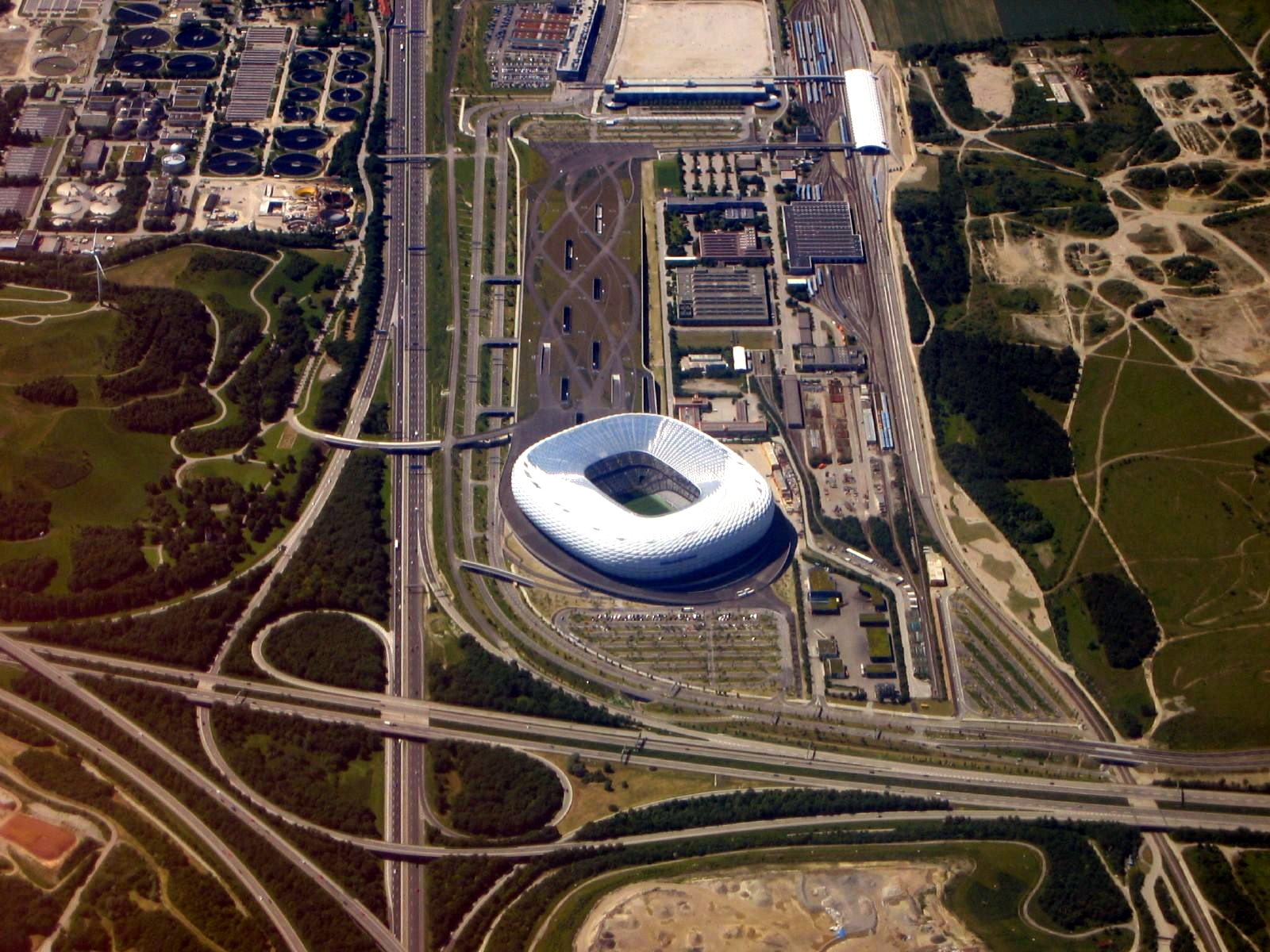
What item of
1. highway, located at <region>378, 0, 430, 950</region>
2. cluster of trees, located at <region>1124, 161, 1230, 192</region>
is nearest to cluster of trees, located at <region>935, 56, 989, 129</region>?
cluster of trees, located at <region>1124, 161, 1230, 192</region>

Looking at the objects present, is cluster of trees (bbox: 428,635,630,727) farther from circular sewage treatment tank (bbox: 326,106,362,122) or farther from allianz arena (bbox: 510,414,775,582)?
circular sewage treatment tank (bbox: 326,106,362,122)

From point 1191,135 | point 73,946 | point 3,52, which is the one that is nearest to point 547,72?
point 3,52

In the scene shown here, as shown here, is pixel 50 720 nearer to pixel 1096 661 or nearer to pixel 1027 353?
pixel 1096 661

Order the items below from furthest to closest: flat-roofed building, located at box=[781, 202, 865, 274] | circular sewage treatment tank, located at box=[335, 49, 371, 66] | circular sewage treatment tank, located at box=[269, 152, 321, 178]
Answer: circular sewage treatment tank, located at box=[335, 49, 371, 66] < circular sewage treatment tank, located at box=[269, 152, 321, 178] < flat-roofed building, located at box=[781, 202, 865, 274]

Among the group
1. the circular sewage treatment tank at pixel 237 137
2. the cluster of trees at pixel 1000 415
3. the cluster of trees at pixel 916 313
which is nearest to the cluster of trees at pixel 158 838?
the circular sewage treatment tank at pixel 237 137

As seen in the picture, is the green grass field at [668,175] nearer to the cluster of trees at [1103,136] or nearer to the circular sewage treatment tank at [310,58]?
the cluster of trees at [1103,136]
